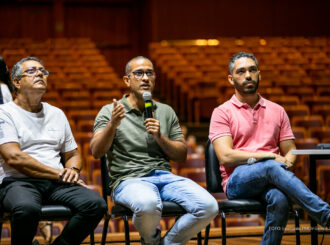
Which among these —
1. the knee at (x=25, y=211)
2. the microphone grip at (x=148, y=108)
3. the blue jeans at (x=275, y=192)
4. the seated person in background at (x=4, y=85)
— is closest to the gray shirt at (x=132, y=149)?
the microphone grip at (x=148, y=108)

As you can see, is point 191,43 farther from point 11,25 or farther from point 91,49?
point 11,25

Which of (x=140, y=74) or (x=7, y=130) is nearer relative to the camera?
(x=7, y=130)

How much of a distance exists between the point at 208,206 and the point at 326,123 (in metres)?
4.14

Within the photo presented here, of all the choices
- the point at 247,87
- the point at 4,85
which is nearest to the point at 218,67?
the point at 4,85

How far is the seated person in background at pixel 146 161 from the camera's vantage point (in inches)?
106

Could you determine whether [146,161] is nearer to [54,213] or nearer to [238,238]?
[54,213]

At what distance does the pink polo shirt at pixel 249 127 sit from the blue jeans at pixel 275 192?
18cm

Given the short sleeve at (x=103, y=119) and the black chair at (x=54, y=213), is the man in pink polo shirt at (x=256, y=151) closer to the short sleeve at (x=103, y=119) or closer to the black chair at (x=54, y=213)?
the short sleeve at (x=103, y=119)

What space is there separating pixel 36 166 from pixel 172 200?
67 centimetres

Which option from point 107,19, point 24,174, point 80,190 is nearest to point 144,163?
point 80,190

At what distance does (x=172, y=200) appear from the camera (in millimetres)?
2795

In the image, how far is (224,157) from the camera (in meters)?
2.90

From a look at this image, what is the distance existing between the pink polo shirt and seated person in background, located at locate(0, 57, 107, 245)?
0.74 metres

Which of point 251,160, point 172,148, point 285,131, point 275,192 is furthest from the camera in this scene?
point 285,131
